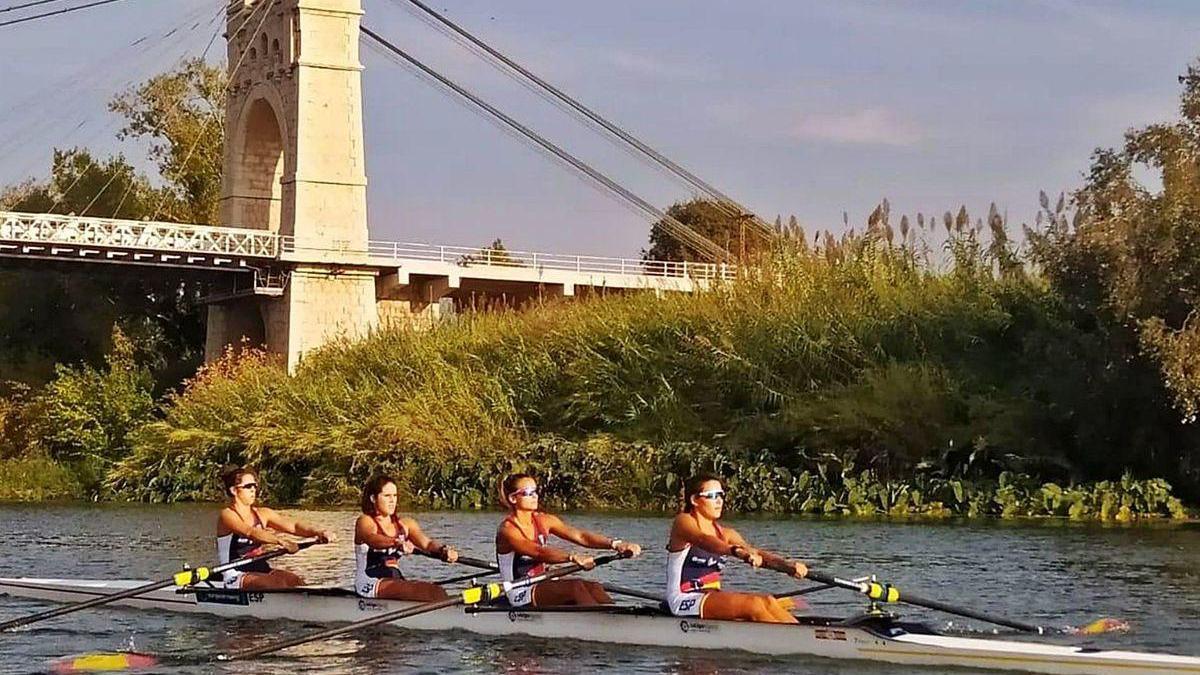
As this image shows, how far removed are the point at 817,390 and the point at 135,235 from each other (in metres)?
25.1

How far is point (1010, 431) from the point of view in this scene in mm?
35250

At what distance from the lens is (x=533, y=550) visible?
17516 millimetres

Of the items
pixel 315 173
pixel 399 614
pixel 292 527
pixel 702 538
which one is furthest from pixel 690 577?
pixel 315 173

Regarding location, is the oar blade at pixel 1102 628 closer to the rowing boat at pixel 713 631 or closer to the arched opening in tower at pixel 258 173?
the rowing boat at pixel 713 631

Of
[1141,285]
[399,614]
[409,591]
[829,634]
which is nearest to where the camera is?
[829,634]

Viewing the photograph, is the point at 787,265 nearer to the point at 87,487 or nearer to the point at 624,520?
the point at 624,520

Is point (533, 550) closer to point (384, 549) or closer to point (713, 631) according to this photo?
point (384, 549)

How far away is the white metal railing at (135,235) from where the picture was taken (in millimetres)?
51406

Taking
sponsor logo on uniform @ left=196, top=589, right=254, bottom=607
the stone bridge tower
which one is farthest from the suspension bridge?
sponsor logo on uniform @ left=196, top=589, right=254, bottom=607

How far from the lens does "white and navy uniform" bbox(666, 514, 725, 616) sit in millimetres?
16344

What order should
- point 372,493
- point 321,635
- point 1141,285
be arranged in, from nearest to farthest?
1. point 321,635
2. point 372,493
3. point 1141,285

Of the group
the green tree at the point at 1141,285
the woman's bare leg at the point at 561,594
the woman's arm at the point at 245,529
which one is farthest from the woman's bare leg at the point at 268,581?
the green tree at the point at 1141,285

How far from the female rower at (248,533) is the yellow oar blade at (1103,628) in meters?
7.95

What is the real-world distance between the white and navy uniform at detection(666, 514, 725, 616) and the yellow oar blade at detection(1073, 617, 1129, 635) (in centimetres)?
376
